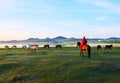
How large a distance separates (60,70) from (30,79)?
353 cm

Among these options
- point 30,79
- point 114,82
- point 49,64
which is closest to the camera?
point 114,82

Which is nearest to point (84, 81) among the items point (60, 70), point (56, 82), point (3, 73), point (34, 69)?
point (56, 82)

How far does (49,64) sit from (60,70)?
342cm

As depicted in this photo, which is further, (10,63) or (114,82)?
(10,63)

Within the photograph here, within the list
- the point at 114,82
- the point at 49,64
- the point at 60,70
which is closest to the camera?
the point at 114,82

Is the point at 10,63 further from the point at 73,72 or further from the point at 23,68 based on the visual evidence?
the point at 73,72

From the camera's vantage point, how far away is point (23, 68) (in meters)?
32.2

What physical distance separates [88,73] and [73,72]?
4.62ft

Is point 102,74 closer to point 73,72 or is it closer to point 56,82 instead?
point 73,72

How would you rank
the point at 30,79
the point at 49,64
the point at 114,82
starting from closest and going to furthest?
the point at 114,82 → the point at 30,79 → the point at 49,64

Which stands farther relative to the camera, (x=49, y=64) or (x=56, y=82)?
(x=49, y=64)

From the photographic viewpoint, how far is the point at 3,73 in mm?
31594

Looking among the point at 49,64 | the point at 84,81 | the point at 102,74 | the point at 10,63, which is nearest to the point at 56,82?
the point at 84,81

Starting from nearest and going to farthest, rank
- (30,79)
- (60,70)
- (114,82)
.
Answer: (114,82) → (30,79) → (60,70)
